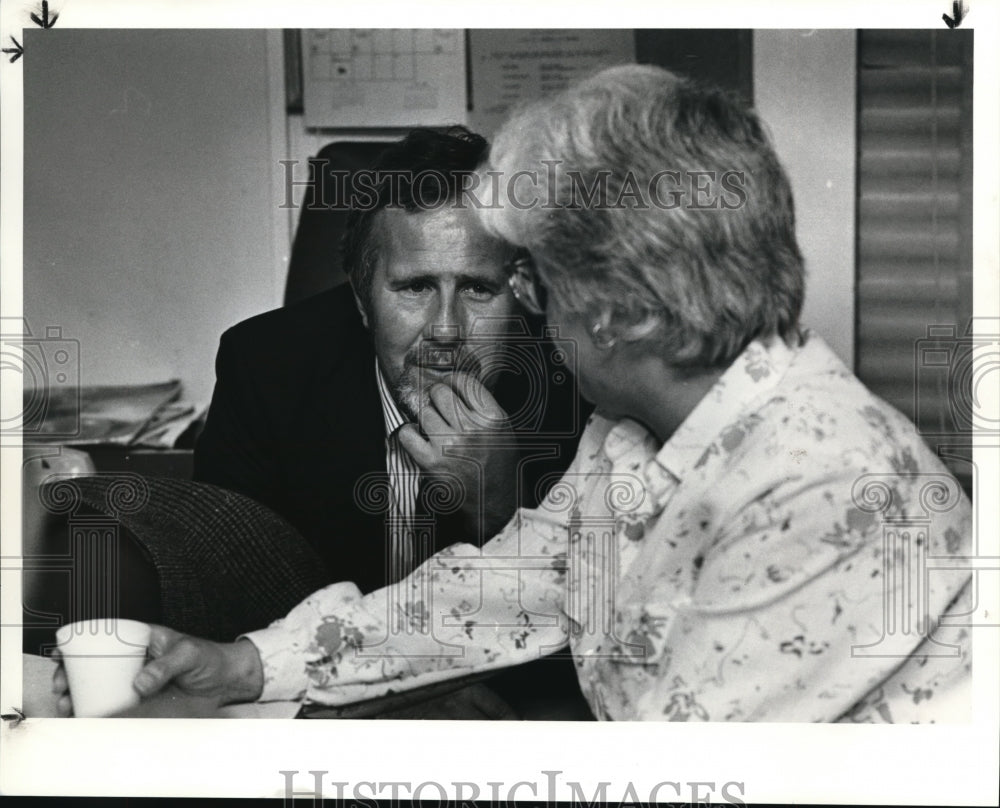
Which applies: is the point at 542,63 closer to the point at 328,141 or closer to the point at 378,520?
the point at 328,141

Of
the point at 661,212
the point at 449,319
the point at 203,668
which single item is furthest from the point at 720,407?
the point at 203,668

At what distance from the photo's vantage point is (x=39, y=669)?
1553 mm

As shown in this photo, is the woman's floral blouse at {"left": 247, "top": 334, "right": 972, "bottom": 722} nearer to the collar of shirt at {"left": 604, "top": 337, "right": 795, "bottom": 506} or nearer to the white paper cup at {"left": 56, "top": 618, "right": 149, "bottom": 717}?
the collar of shirt at {"left": 604, "top": 337, "right": 795, "bottom": 506}

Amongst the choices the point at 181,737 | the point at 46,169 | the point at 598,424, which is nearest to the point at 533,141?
the point at 598,424

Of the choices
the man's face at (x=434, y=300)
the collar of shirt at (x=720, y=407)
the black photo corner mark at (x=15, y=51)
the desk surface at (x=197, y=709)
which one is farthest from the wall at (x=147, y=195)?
the collar of shirt at (x=720, y=407)

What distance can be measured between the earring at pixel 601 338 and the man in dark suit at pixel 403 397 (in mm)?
41

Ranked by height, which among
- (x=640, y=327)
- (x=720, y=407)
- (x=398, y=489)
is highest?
(x=640, y=327)

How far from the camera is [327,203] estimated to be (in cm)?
150

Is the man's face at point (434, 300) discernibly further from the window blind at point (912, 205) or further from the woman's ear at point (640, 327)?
the window blind at point (912, 205)

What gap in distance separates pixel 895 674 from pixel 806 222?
61 cm

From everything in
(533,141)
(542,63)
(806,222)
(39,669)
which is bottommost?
(39,669)
